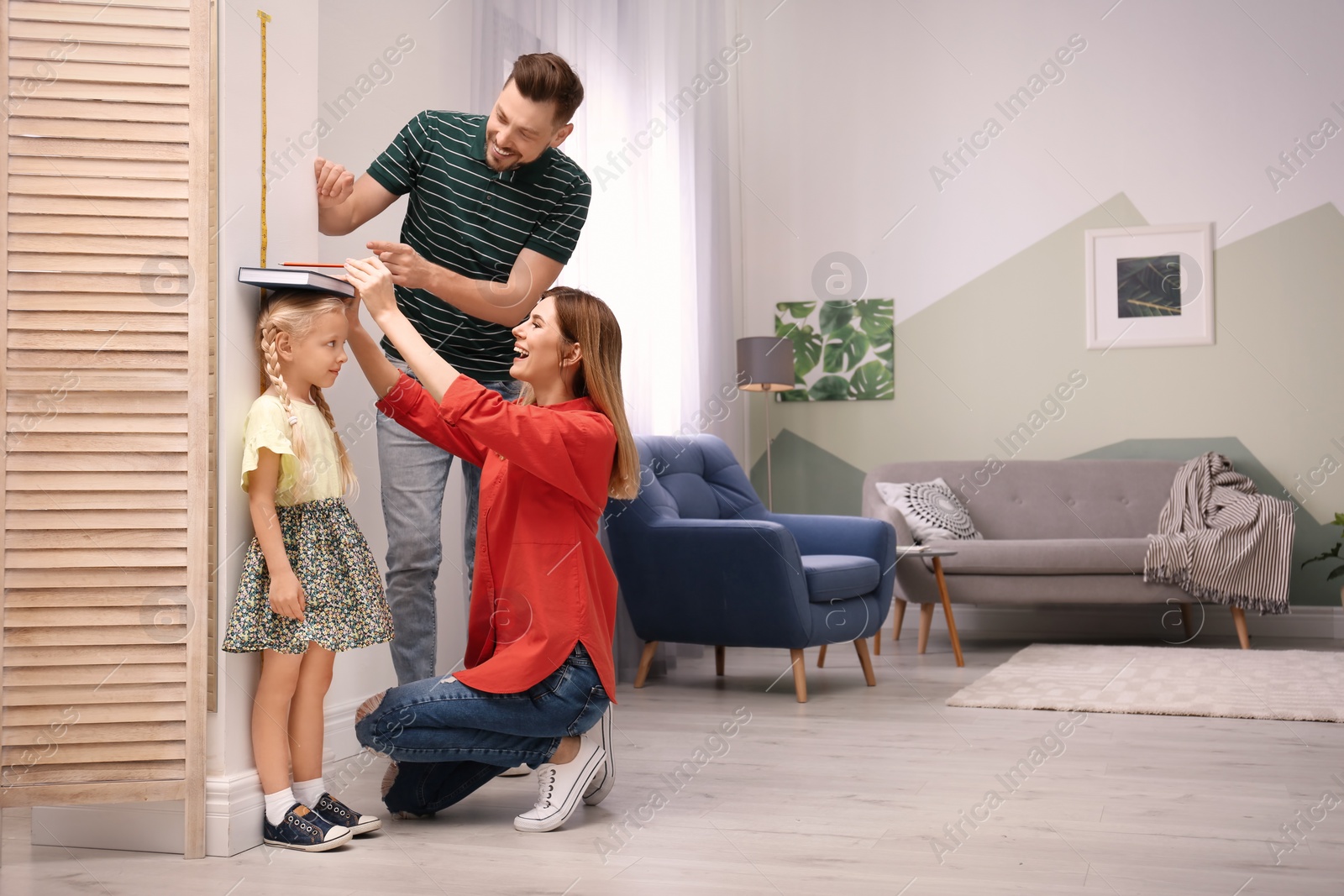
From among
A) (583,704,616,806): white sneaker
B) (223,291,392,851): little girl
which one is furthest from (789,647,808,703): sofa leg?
(223,291,392,851): little girl

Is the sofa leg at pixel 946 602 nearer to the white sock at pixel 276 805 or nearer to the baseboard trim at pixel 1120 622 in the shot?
the baseboard trim at pixel 1120 622

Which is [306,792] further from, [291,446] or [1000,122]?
[1000,122]

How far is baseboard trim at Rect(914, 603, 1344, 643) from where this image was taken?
5.01m

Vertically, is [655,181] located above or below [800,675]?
above

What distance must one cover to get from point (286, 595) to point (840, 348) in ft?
13.7

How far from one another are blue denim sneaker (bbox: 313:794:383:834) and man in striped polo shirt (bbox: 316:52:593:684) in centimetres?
33

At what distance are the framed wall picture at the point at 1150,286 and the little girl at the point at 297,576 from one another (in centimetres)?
429

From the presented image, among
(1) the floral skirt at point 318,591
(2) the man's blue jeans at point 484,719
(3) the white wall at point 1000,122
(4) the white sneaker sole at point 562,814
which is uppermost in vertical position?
(3) the white wall at point 1000,122

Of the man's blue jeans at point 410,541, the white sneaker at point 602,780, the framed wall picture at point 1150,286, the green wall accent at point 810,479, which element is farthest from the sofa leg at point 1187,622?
the man's blue jeans at point 410,541

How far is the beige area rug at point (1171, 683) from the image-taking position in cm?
327

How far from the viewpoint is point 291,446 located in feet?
6.44

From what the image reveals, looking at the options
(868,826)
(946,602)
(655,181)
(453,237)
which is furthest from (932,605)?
(453,237)

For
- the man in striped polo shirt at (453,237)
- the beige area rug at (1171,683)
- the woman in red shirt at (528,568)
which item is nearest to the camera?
the woman in red shirt at (528,568)

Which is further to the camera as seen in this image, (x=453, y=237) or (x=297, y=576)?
(x=453, y=237)
